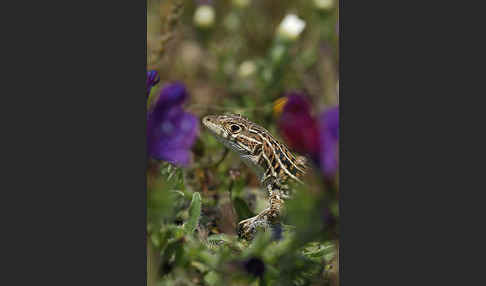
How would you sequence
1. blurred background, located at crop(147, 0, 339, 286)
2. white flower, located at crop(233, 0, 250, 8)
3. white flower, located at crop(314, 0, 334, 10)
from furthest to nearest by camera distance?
white flower, located at crop(233, 0, 250, 8)
white flower, located at crop(314, 0, 334, 10)
blurred background, located at crop(147, 0, 339, 286)

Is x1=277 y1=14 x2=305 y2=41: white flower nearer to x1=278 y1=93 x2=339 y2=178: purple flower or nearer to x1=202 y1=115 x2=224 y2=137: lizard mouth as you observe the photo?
x1=278 y1=93 x2=339 y2=178: purple flower

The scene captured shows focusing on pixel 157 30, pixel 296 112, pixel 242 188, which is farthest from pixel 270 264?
pixel 157 30

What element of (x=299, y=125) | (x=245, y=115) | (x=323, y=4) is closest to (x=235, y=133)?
(x=299, y=125)

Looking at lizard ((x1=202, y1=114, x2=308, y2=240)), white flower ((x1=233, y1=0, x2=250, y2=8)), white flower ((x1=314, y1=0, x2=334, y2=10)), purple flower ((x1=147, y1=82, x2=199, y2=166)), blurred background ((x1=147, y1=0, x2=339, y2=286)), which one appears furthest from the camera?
white flower ((x1=233, y1=0, x2=250, y2=8))

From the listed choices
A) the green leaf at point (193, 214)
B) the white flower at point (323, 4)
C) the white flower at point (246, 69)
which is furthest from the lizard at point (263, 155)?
the white flower at point (246, 69)

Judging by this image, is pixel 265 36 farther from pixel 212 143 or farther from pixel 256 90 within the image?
pixel 212 143

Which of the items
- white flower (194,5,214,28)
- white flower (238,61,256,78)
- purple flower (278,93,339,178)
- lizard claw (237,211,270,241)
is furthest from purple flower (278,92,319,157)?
white flower (194,5,214,28)

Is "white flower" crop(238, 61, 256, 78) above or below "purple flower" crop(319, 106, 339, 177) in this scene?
above

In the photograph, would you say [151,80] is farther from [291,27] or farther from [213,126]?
[291,27]

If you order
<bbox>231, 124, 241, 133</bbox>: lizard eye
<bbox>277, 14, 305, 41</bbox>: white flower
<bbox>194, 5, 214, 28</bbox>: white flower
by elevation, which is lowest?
<bbox>231, 124, 241, 133</bbox>: lizard eye
